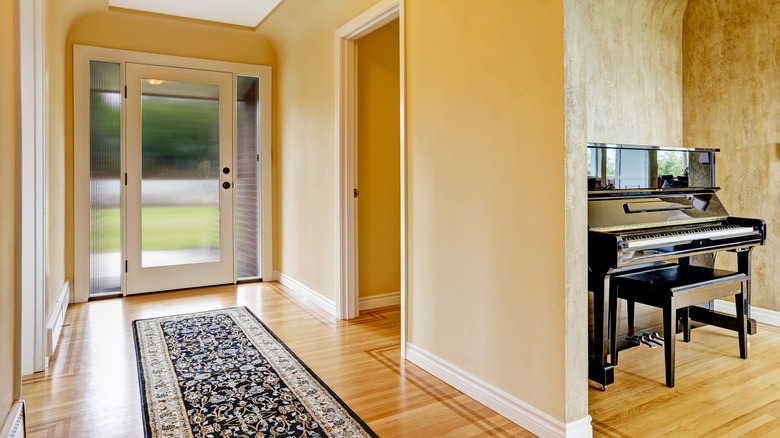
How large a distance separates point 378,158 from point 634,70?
191 cm

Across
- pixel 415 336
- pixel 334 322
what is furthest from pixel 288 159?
pixel 415 336

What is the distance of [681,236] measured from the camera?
2.46m

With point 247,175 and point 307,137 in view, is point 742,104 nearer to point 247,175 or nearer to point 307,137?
point 307,137

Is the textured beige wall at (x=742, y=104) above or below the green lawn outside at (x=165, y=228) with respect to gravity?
above

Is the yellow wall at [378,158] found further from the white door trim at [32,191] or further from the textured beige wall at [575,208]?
the textured beige wall at [575,208]

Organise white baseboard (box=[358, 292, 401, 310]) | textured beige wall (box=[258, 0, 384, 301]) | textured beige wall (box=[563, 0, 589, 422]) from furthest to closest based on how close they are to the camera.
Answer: white baseboard (box=[358, 292, 401, 310])
textured beige wall (box=[258, 0, 384, 301])
textured beige wall (box=[563, 0, 589, 422])

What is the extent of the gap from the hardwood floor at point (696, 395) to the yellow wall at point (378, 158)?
191 cm

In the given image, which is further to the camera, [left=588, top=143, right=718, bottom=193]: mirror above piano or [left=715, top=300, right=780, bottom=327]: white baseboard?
[left=715, top=300, right=780, bottom=327]: white baseboard

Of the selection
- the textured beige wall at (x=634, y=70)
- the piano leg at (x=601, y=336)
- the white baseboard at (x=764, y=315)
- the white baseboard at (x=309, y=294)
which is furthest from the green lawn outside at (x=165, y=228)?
the white baseboard at (x=764, y=315)

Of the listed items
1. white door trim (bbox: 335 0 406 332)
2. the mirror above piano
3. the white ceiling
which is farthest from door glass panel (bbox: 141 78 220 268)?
the mirror above piano

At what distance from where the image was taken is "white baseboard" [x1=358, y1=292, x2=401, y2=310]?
3893 millimetres

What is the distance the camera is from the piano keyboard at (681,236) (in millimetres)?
2231

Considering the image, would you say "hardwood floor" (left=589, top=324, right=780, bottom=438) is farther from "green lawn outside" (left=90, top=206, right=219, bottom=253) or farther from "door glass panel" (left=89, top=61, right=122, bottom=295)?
"door glass panel" (left=89, top=61, right=122, bottom=295)

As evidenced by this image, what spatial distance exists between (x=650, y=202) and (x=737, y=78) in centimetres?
157
